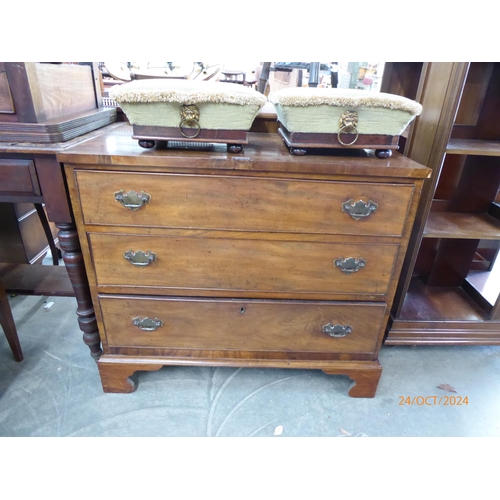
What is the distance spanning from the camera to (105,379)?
1243 mm

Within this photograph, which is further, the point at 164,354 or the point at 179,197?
the point at 164,354

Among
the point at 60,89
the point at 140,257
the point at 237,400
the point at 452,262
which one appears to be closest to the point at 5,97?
the point at 60,89

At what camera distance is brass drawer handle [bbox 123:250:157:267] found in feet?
3.39

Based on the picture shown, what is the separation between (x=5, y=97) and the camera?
980 millimetres

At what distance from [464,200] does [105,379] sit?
5.38 feet

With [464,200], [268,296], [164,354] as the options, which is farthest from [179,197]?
[464,200]

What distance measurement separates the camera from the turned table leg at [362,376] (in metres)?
1.24

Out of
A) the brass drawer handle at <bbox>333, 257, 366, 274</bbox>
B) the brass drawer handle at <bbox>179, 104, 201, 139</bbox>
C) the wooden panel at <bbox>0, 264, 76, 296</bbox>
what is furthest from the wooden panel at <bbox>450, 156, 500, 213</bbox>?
the wooden panel at <bbox>0, 264, 76, 296</bbox>

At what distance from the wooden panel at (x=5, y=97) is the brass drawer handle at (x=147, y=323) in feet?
2.38

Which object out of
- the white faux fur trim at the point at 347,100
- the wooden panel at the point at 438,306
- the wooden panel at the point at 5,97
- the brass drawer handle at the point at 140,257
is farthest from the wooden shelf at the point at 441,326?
the wooden panel at the point at 5,97

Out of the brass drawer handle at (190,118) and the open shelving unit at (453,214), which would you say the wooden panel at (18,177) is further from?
the open shelving unit at (453,214)

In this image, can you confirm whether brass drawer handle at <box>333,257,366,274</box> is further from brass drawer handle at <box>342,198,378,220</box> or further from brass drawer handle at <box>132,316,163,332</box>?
brass drawer handle at <box>132,316,163,332</box>

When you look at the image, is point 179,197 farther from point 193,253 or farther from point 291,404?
point 291,404

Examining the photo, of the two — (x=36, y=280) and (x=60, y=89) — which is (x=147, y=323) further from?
(x=60, y=89)
